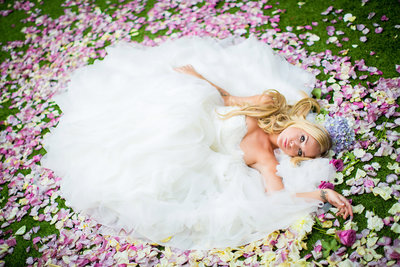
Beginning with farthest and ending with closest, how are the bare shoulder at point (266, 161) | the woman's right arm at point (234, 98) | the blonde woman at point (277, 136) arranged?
the woman's right arm at point (234, 98), the bare shoulder at point (266, 161), the blonde woman at point (277, 136)

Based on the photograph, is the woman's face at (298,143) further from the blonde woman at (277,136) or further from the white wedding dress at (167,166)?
the white wedding dress at (167,166)

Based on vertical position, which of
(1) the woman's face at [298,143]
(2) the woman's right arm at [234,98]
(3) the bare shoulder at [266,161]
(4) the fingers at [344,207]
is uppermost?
(2) the woman's right arm at [234,98]

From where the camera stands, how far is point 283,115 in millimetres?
3266

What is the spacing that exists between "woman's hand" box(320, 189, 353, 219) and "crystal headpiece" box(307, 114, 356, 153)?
561mm

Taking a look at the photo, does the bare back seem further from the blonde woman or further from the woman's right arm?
the woman's right arm

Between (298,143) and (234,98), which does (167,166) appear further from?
(298,143)

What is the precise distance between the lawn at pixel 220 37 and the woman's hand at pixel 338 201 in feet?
0.34

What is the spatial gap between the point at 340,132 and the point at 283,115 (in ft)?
1.91

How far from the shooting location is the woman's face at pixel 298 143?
2957 mm

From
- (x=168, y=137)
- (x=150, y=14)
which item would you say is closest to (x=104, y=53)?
(x=150, y=14)

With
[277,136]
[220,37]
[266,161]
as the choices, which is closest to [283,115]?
[277,136]

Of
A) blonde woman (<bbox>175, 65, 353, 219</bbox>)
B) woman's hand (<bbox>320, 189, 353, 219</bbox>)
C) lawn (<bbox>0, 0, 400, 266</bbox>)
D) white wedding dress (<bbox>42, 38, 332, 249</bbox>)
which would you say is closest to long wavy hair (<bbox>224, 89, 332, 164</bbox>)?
blonde woman (<bbox>175, 65, 353, 219</bbox>)

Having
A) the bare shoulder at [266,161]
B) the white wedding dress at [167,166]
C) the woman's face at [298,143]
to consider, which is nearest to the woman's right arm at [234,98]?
the white wedding dress at [167,166]

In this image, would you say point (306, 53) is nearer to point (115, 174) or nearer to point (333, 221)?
point (333, 221)
